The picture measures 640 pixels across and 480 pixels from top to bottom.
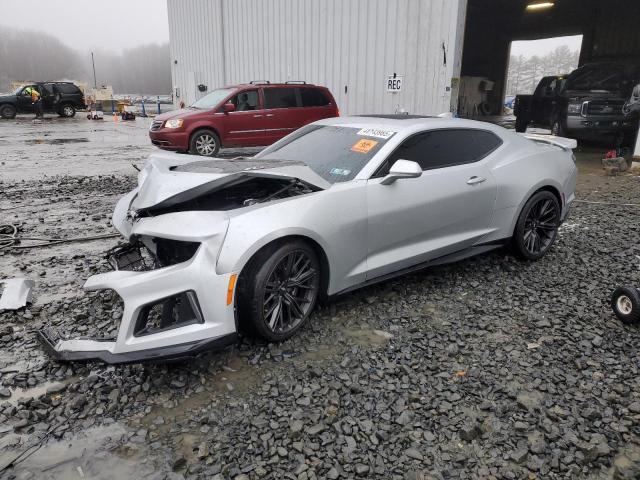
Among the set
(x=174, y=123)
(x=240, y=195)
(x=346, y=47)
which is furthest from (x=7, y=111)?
(x=240, y=195)

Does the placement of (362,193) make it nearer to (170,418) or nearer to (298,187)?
(298,187)

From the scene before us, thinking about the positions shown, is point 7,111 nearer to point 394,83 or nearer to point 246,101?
point 246,101

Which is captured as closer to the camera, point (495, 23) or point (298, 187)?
point (298, 187)

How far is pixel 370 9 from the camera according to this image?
12141 mm

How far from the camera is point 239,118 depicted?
1127 centimetres

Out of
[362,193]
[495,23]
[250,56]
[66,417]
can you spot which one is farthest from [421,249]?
[495,23]

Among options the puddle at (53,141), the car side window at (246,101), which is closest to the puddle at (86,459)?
the car side window at (246,101)

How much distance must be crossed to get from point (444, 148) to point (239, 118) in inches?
317

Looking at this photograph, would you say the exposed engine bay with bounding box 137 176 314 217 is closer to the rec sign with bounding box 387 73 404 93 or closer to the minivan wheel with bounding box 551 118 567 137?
the rec sign with bounding box 387 73 404 93

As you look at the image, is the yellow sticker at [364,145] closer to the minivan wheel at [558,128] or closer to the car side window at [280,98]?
the car side window at [280,98]

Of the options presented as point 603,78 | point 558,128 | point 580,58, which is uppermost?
point 580,58

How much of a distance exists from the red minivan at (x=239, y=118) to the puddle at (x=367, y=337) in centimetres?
841

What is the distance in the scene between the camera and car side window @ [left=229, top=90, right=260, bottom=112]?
445 inches

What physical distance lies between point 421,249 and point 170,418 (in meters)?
2.15
